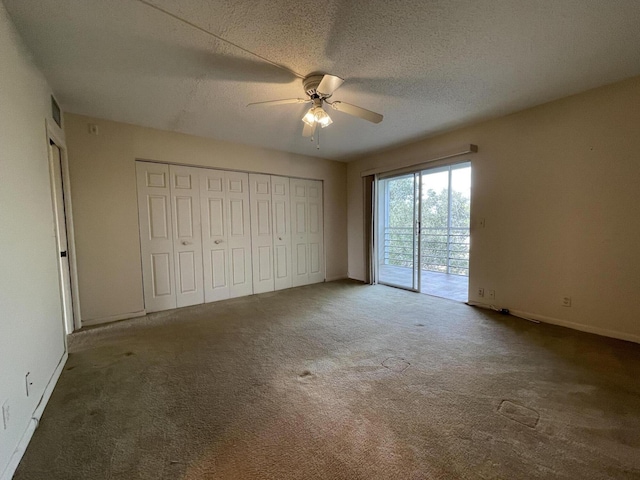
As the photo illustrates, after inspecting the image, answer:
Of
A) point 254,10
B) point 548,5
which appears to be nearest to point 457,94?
point 548,5

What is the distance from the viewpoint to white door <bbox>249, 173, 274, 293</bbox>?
4.52 meters

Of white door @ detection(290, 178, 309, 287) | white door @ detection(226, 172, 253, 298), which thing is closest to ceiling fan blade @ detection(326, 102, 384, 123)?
white door @ detection(226, 172, 253, 298)

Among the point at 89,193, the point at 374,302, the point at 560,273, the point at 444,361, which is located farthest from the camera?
the point at 374,302

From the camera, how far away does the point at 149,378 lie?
2.09 meters

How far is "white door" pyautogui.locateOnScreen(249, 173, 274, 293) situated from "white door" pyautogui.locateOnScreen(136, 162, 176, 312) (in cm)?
123

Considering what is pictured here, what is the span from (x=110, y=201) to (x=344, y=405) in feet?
11.4

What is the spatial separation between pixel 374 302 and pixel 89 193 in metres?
3.84

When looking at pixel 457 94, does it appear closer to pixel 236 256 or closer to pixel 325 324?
pixel 325 324

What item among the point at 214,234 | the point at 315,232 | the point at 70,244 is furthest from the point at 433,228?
the point at 70,244

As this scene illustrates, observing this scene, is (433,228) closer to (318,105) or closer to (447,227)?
(447,227)

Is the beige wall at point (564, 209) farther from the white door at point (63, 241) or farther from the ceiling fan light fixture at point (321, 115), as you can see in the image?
the white door at point (63, 241)

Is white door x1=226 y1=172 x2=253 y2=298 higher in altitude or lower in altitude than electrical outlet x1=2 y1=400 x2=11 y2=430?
higher

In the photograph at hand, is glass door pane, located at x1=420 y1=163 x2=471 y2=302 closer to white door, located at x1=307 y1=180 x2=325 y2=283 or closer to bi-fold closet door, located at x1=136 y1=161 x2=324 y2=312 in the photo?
white door, located at x1=307 y1=180 x2=325 y2=283

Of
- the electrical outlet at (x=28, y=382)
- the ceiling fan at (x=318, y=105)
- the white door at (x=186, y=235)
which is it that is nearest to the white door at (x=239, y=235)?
the white door at (x=186, y=235)
